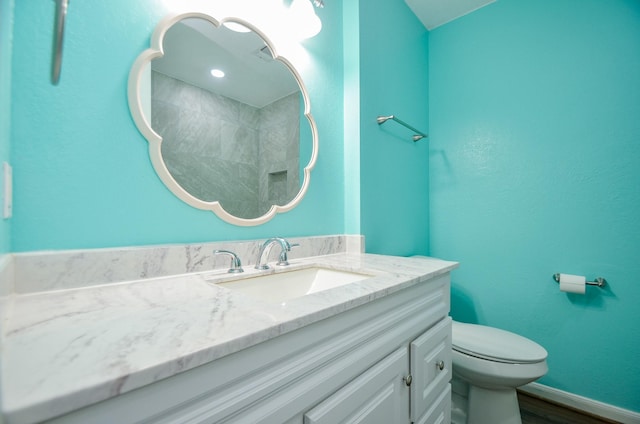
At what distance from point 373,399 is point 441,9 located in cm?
234

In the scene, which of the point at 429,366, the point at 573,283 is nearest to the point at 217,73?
the point at 429,366

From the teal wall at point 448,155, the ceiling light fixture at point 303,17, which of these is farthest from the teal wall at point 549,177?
the ceiling light fixture at point 303,17

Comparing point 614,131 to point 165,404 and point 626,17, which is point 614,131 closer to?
point 626,17

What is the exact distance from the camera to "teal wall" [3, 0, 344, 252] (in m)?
0.58

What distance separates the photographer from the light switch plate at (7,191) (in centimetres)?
48

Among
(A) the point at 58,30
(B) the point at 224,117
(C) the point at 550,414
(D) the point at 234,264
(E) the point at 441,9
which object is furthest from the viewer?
(E) the point at 441,9

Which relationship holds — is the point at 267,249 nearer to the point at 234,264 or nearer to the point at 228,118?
the point at 234,264

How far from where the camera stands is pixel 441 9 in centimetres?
180

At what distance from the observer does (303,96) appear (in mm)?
1178

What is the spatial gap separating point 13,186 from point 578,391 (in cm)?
247

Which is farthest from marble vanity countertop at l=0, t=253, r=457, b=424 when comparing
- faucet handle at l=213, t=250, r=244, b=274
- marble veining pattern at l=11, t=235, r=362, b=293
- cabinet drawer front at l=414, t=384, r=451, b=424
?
cabinet drawer front at l=414, t=384, r=451, b=424

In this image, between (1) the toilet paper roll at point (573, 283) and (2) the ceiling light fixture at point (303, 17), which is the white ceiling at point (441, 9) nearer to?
(2) the ceiling light fixture at point (303, 17)

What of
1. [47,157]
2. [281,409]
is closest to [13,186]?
[47,157]

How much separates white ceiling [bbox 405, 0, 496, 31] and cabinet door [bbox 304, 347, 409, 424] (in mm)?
2137
